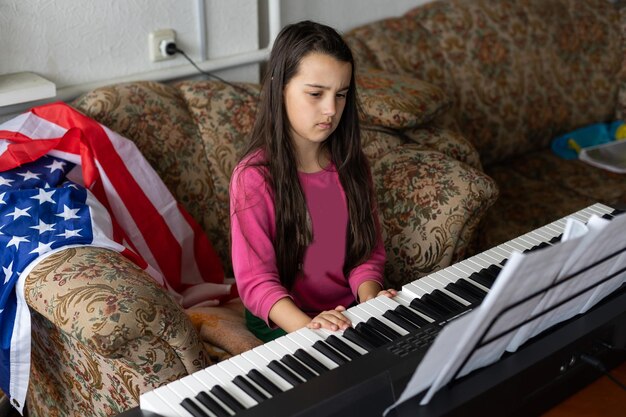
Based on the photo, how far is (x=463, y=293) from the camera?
4.90ft

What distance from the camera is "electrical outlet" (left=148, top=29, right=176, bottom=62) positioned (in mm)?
2344

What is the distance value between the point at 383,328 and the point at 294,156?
496mm

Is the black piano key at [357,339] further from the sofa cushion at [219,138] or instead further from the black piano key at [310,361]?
the sofa cushion at [219,138]

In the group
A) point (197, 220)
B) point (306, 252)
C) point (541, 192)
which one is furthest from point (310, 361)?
point (541, 192)

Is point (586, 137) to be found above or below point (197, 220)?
below

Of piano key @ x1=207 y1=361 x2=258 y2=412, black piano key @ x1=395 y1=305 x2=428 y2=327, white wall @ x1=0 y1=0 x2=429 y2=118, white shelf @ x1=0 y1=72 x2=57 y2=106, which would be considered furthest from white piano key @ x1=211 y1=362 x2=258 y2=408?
white wall @ x1=0 y1=0 x2=429 y2=118

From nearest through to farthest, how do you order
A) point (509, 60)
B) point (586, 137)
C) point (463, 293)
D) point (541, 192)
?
point (463, 293), point (541, 192), point (509, 60), point (586, 137)

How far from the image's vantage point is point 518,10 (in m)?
3.12

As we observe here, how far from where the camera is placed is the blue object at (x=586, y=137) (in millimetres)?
3221

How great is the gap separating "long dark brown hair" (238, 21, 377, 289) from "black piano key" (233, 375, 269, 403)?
0.53 m

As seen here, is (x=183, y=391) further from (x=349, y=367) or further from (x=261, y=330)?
(x=261, y=330)

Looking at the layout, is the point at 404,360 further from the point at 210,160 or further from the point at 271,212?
the point at 210,160

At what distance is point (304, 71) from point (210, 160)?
66cm

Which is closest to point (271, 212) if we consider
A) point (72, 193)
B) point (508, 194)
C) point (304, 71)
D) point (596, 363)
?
point (304, 71)
